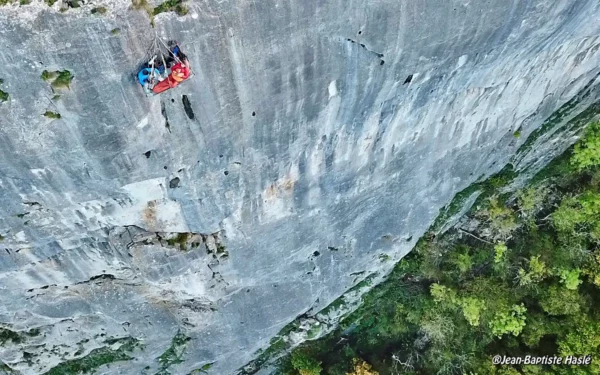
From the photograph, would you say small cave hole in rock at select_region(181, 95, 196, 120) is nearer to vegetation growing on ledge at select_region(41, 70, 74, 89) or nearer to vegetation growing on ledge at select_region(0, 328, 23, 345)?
vegetation growing on ledge at select_region(41, 70, 74, 89)

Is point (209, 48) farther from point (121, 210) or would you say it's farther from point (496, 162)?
point (496, 162)

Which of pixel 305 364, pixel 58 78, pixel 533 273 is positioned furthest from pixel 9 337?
pixel 533 273

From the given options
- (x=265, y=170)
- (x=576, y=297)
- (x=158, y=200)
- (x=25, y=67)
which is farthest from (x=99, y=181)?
(x=576, y=297)

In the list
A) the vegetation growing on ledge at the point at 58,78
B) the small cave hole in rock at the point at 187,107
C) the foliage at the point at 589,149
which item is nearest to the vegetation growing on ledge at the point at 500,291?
the foliage at the point at 589,149

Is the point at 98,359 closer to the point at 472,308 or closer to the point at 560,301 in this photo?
the point at 472,308

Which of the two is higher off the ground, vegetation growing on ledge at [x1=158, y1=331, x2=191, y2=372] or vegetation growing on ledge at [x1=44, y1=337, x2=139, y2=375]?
vegetation growing on ledge at [x1=44, y1=337, x2=139, y2=375]

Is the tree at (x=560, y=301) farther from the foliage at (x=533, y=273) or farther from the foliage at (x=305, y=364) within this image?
the foliage at (x=305, y=364)

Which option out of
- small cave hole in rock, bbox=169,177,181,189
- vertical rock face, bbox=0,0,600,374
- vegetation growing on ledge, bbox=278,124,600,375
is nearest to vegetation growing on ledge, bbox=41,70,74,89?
vertical rock face, bbox=0,0,600,374
